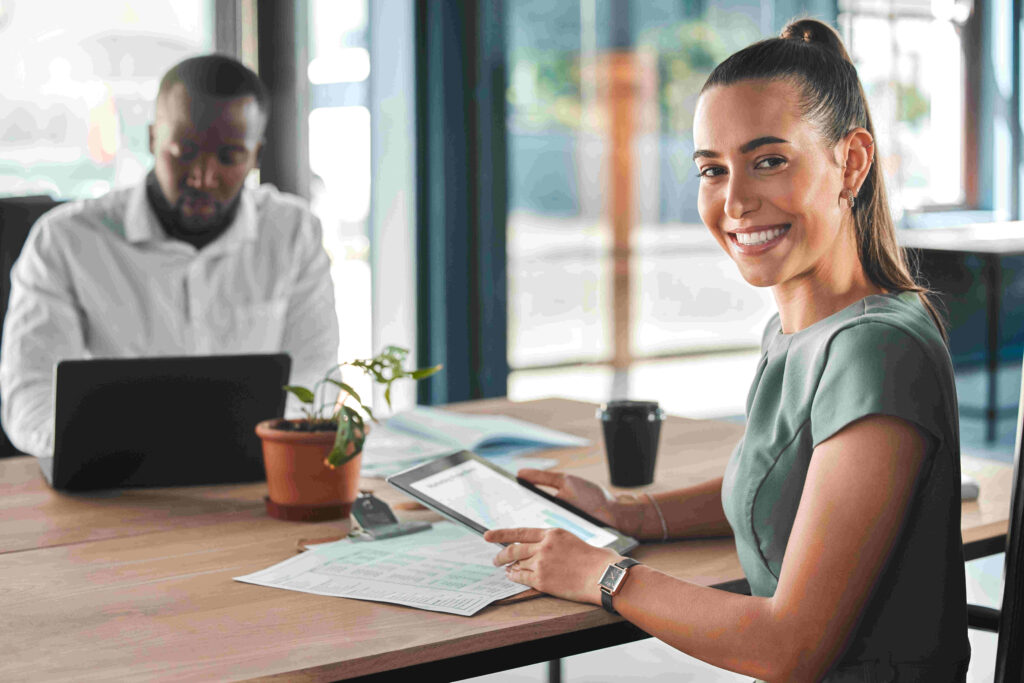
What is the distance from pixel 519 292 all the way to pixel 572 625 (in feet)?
11.2

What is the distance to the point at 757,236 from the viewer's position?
3.84 feet

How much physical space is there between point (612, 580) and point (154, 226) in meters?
1.65

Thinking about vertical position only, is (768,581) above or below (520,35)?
below

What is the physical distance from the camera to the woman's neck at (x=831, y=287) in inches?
45.9

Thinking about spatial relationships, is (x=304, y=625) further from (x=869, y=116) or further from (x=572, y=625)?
(x=869, y=116)

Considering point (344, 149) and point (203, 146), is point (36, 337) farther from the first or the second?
point (344, 149)

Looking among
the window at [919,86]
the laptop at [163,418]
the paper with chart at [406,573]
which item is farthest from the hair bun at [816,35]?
the window at [919,86]

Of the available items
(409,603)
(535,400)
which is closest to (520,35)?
(535,400)

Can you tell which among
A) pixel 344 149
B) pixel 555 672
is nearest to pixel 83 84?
pixel 344 149

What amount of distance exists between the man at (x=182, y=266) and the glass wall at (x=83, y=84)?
106 cm

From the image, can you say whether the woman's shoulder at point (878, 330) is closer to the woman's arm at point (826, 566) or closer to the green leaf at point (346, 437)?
the woman's arm at point (826, 566)

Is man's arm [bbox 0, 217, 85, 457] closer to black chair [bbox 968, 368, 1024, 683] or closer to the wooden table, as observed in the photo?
the wooden table

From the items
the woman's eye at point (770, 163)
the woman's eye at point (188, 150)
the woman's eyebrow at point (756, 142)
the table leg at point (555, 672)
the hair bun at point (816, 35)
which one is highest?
the hair bun at point (816, 35)

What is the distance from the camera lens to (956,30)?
6.69 metres
